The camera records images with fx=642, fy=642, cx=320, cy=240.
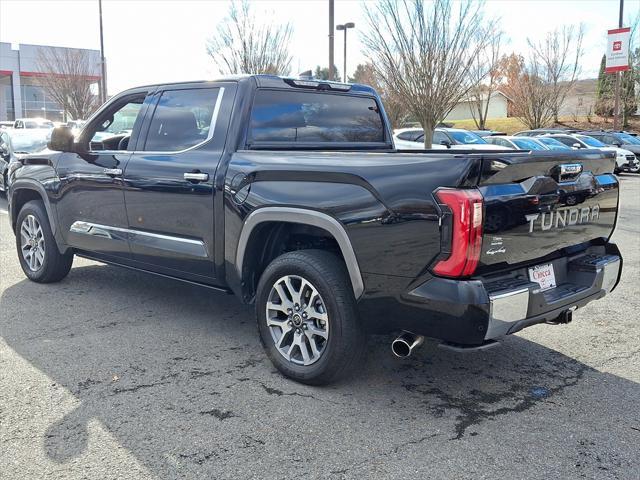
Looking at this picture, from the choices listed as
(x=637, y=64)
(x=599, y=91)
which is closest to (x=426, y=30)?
(x=637, y=64)

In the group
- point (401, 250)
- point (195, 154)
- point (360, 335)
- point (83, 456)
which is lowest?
point (83, 456)

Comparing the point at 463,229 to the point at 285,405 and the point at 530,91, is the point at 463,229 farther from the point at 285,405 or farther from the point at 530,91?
the point at 530,91

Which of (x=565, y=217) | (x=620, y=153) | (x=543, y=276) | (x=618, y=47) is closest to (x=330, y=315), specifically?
(x=543, y=276)

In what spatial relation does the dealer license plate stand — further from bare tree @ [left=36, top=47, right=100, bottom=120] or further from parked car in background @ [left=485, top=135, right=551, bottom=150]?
bare tree @ [left=36, top=47, right=100, bottom=120]

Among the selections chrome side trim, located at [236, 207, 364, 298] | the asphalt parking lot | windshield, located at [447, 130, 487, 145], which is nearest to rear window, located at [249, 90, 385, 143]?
chrome side trim, located at [236, 207, 364, 298]

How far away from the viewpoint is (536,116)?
4181cm

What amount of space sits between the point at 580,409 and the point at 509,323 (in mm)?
809

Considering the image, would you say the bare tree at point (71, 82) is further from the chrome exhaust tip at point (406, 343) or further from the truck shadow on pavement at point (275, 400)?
the chrome exhaust tip at point (406, 343)

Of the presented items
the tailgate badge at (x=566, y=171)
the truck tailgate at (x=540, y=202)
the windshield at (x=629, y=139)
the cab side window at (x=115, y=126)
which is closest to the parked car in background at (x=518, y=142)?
the windshield at (x=629, y=139)

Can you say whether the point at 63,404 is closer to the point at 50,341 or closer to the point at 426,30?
the point at 50,341

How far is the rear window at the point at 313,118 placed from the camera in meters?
4.64

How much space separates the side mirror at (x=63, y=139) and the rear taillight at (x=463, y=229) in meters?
3.78

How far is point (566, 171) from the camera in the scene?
362cm

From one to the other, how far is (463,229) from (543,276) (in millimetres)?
861
